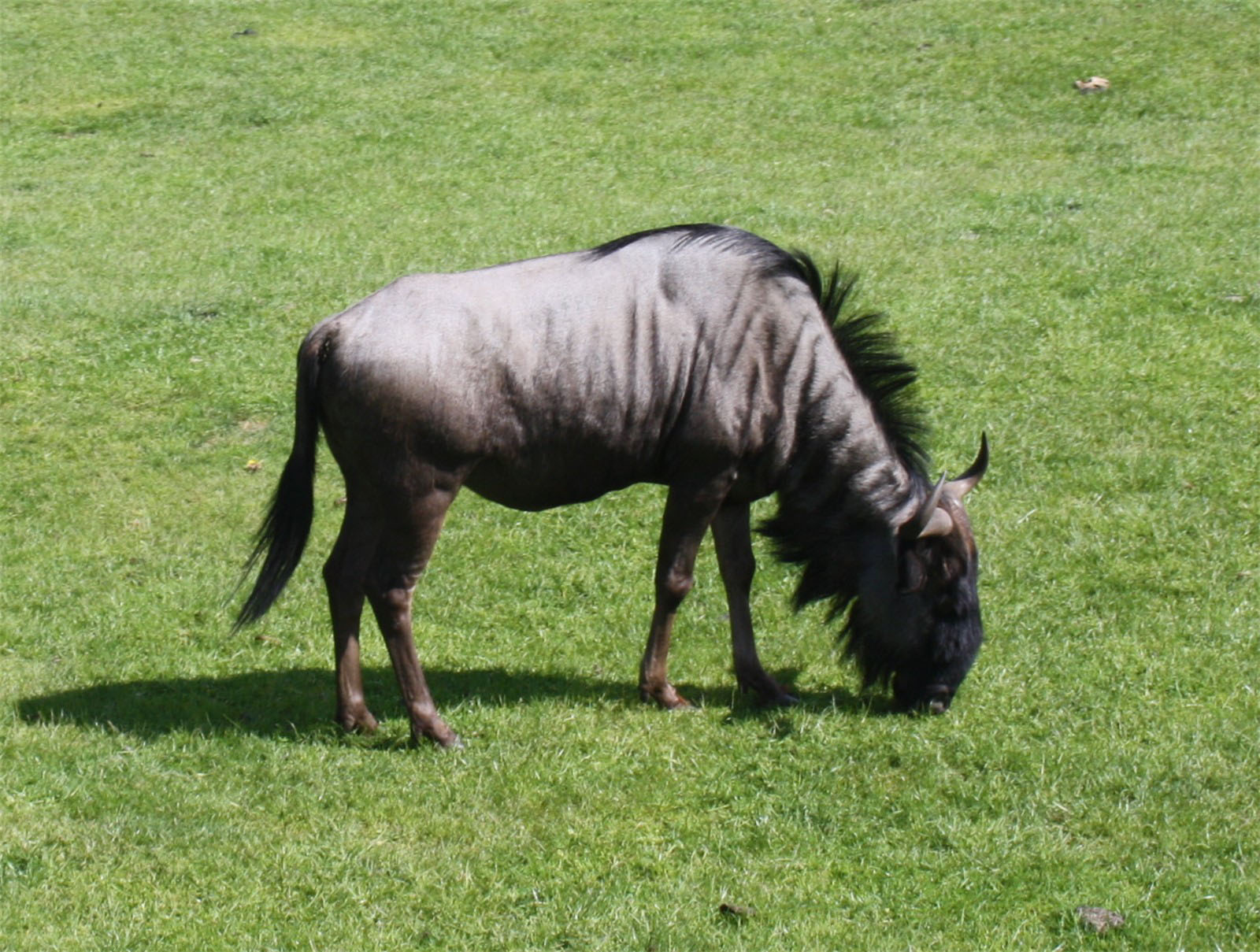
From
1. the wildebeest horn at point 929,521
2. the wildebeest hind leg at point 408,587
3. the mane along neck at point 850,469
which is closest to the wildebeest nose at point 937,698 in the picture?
the mane along neck at point 850,469

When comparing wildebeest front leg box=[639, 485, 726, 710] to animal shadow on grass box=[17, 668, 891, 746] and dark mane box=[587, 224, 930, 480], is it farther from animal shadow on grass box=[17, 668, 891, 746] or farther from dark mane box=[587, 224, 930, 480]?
dark mane box=[587, 224, 930, 480]

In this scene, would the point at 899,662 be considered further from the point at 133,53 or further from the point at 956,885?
the point at 133,53

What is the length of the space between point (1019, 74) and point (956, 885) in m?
14.5

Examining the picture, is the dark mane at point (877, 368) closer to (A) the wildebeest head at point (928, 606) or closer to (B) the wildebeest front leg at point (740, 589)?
(A) the wildebeest head at point (928, 606)

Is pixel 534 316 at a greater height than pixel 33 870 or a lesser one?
greater

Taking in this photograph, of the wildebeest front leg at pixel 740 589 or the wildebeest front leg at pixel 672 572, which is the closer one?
the wildebeest front leg at pixel 672 572

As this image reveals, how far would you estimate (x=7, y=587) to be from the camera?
29.3 ft

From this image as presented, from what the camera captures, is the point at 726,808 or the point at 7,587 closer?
the point at 726,808

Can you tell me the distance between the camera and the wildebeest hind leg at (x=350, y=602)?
7176 mm

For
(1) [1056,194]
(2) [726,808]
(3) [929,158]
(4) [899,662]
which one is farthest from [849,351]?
(3) [929,158]

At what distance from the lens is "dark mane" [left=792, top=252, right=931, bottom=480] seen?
7.56 meters

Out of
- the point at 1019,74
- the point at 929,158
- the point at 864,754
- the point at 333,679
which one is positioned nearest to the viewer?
the point at 864,754

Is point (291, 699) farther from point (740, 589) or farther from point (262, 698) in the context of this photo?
point (740, 589)

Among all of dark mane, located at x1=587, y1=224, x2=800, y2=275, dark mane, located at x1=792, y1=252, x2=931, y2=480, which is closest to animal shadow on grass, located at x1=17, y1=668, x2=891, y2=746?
dark mane, located at x1=792, y1=252, x2=931, y2=480
